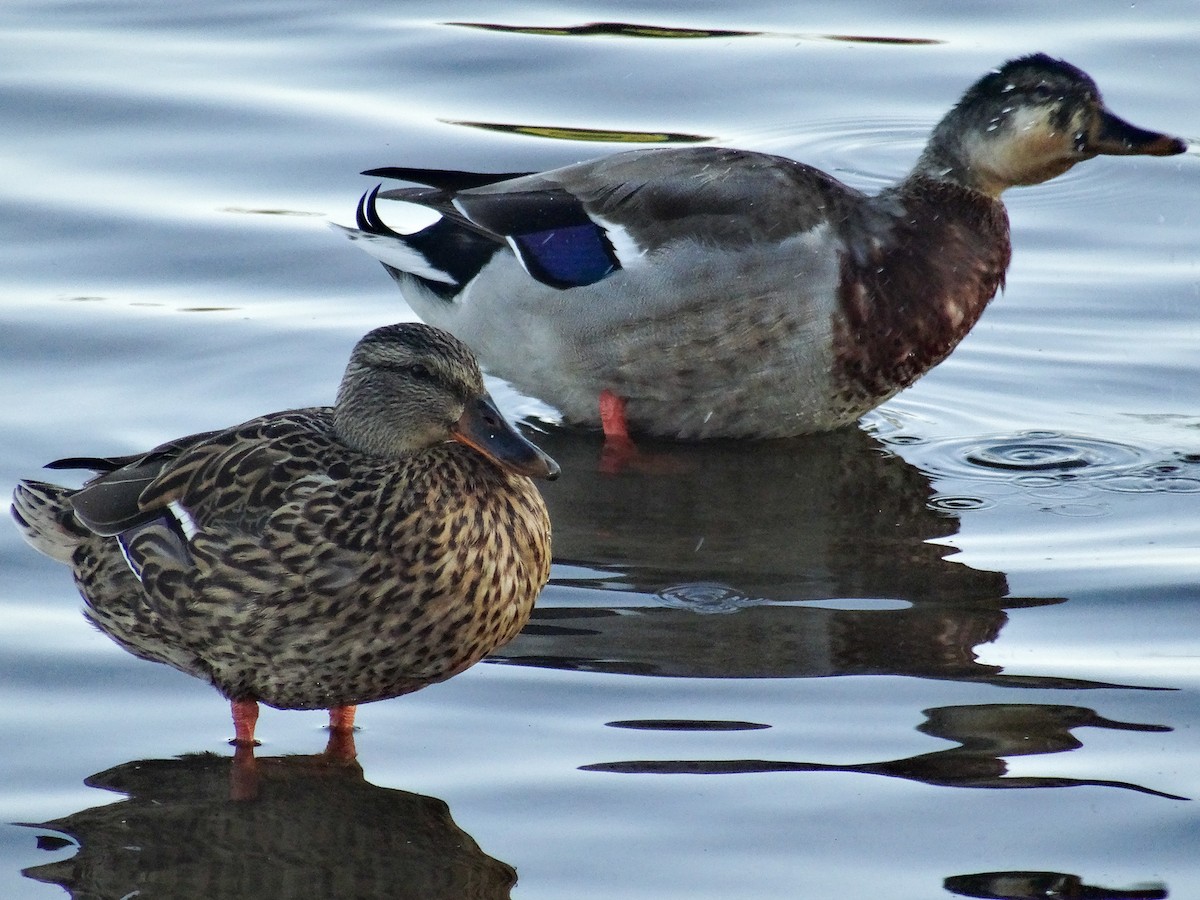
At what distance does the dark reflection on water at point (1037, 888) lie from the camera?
3.71 m

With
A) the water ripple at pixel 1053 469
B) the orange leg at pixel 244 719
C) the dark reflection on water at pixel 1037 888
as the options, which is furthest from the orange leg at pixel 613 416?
the dark reflection on water at pixel 1037 888

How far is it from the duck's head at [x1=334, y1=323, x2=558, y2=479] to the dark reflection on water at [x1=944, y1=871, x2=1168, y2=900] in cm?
122

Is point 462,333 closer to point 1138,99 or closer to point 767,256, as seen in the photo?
point 767,256

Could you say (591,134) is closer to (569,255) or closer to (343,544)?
(569,255)

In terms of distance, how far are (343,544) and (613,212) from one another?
106 inches

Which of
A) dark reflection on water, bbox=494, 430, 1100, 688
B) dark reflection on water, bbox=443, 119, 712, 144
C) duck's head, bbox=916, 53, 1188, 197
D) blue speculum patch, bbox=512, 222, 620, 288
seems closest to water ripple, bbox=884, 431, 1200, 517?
dark reflection on water, bbox=494, 430, 1100, 688

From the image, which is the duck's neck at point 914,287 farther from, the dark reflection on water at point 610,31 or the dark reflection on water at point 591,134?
the dark reflection on water at point 610,31

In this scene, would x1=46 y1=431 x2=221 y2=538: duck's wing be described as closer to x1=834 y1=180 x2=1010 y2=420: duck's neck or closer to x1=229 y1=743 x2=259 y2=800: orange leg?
x1=229 y1=743 x2=259 y2=800: orange leg

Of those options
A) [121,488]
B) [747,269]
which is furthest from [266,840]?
[747,269]

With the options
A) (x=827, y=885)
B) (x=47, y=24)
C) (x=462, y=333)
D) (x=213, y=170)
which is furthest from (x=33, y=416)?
(x=47, y=24)

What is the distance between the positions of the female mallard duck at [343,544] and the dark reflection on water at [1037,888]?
3.69 feet

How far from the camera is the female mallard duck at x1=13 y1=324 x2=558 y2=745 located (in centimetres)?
409

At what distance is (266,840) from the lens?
13.0 ft

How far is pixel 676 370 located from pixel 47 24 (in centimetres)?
511
